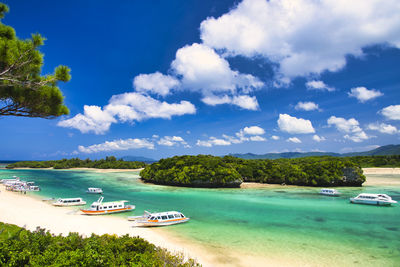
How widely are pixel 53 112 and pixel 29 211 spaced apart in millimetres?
18531

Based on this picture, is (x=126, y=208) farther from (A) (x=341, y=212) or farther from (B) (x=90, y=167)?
(B) (x=90, y=167)

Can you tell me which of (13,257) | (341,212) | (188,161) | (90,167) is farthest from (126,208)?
(90,167)

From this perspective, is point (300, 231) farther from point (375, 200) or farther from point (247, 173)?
point (247, 173)

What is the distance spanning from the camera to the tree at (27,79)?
11031 millimetres

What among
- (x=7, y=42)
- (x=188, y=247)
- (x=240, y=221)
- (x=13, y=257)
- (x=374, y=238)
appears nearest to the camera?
(x=13, y=257)

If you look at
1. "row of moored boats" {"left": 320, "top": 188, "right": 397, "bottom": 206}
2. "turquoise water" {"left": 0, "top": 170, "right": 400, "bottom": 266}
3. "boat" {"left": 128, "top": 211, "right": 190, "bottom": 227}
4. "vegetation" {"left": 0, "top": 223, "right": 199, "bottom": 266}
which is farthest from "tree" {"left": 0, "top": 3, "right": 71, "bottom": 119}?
"row of moored boats" {"left": 320, "top": 188, "right": 397, "bottom": 206}

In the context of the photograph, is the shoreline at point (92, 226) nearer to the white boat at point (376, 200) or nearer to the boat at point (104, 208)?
the boat at point (104, 208)

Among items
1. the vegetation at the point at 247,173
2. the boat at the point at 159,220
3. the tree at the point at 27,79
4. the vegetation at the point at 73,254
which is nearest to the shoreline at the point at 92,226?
the boat at the point at 159,220

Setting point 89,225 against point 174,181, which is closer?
point 89,225

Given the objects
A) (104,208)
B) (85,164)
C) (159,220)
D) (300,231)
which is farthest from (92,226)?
(85,164)

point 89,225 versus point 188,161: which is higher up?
point 188,161

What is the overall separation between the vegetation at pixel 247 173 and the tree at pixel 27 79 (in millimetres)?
44376

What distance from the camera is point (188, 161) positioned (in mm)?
63562

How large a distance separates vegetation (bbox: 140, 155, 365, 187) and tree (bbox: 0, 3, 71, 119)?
44.4 m
